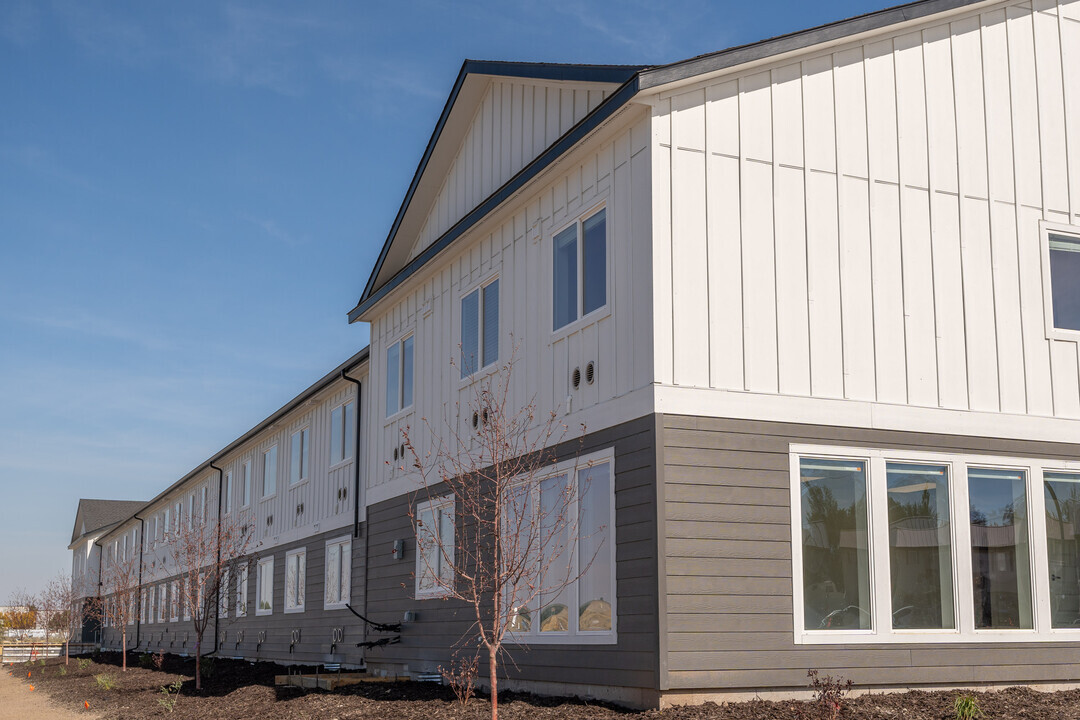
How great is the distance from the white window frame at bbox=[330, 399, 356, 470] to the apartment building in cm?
897

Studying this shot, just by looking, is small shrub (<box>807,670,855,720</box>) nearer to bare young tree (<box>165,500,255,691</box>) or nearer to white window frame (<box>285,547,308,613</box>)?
bare young tree (<box>165,500,255,691</box>)

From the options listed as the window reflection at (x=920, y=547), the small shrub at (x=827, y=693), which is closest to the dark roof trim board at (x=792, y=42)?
the window reflection at (x=920, y=547)

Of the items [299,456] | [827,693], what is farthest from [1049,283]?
[299,456]

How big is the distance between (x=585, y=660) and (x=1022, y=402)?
5.56 metres

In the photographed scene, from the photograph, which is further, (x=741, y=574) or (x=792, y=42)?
(x=792, y=42)

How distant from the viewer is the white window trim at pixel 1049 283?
40.8ft

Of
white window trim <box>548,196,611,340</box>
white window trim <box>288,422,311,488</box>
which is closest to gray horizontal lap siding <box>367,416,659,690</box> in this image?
white window trim <box>548,196,611,340</box>

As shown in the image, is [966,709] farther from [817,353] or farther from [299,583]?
[299,583]

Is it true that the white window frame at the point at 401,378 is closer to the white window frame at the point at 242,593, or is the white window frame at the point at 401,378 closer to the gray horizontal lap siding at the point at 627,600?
the gray horizontal lap siding at the point at 627,600

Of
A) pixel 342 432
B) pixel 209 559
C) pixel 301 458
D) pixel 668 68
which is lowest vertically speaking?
pixel 209 559

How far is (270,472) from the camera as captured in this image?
2842 cm

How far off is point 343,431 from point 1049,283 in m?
14.4

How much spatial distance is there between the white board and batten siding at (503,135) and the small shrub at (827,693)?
6.69 m

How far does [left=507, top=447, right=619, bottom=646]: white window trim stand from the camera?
11.0 metres
